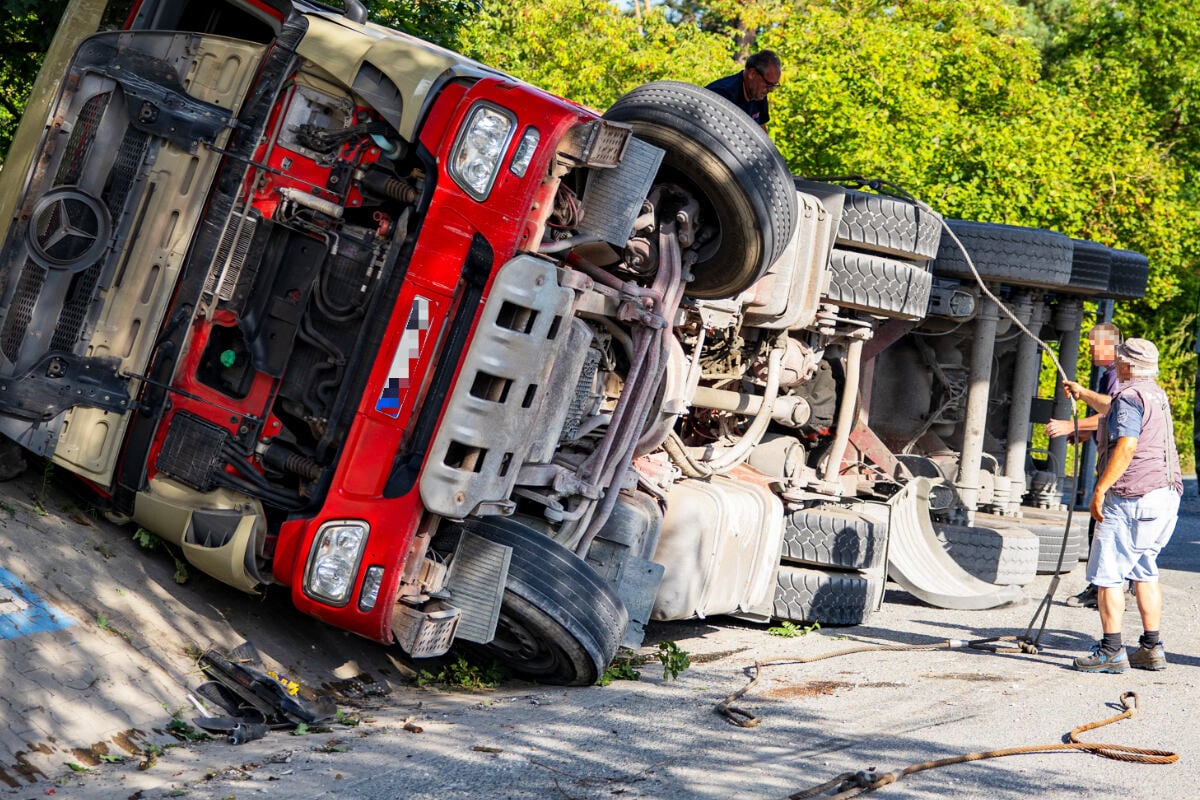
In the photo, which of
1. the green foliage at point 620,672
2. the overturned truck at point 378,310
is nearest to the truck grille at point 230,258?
the overturned truck at point 378,310

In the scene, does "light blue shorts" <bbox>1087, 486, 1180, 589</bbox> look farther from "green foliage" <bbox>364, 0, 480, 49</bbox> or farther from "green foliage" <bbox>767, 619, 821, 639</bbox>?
"green foliage" <bbox>364, 0, 480, 49</bbox>

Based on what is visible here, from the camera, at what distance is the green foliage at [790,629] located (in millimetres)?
7145

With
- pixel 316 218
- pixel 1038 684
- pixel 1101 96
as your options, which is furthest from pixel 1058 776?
pixel 1101 96

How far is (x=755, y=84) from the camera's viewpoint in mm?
7434

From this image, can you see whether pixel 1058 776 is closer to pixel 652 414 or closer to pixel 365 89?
pixel 652 414

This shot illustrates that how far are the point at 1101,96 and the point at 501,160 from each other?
21.2 m

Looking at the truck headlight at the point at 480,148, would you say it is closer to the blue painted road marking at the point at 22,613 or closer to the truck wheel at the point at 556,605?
the truck wheel at the point at 556,605

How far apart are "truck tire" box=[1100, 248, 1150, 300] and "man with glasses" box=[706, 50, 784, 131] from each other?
388 centimetres

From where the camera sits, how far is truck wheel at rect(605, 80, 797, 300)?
5.59 m

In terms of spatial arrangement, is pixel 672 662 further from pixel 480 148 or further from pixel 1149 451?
pixel 1149 451

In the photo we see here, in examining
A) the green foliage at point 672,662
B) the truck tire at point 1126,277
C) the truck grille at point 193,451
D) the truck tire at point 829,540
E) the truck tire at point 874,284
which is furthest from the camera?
the truck tire at point 1126,277

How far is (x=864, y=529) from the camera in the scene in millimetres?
7484

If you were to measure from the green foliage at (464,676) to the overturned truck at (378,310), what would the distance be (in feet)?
0.40

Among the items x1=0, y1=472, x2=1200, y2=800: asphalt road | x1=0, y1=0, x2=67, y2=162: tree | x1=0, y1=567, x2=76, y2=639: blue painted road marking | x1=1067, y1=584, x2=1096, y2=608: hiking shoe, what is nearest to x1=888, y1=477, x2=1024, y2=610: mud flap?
x1=1067, y1=584, x2=1096, y2=608: hiking shoe
